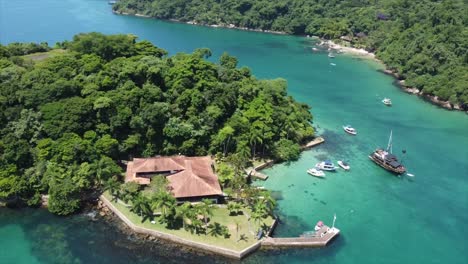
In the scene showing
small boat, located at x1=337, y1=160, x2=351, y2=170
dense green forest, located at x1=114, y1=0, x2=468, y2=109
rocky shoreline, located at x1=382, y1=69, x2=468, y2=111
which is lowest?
small boat, located at x1=337, y1=160, x2=351, y2=170

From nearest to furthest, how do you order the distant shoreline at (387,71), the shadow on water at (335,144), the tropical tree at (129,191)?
the tropical tree at (129,191)
the shadow on water at (335,144)
the distant shoreline at (387,71)

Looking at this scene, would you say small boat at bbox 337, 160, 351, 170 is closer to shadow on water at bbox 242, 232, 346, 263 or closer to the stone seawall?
shadow on water at bbox 242, 232, 346, 263

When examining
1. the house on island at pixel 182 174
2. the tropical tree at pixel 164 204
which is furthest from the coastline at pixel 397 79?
the tropical tree at pixel 164 204

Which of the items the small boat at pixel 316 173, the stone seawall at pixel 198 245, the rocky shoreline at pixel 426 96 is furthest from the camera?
the rocky shoreline at pixel 426 96

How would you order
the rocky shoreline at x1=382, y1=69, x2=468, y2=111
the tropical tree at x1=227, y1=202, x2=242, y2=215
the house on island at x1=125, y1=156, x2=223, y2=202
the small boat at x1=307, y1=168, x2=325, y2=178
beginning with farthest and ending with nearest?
the rocky shoreline at x1=382, y1=69, x2=468, y2=111, the small boat at x1=307, y1=168, x2=325, y2=178, the house on island at x1=125, y1=156, x2=223, y2=202, the tropical tree at x1=227, y1=202, x2=242, y2=215

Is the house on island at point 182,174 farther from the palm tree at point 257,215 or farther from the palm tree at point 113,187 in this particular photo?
the palm tree at point 257,215

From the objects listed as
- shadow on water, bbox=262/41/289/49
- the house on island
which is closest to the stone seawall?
the house on island

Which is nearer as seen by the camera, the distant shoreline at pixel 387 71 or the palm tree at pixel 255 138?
the palm tree at pixel 255 138
